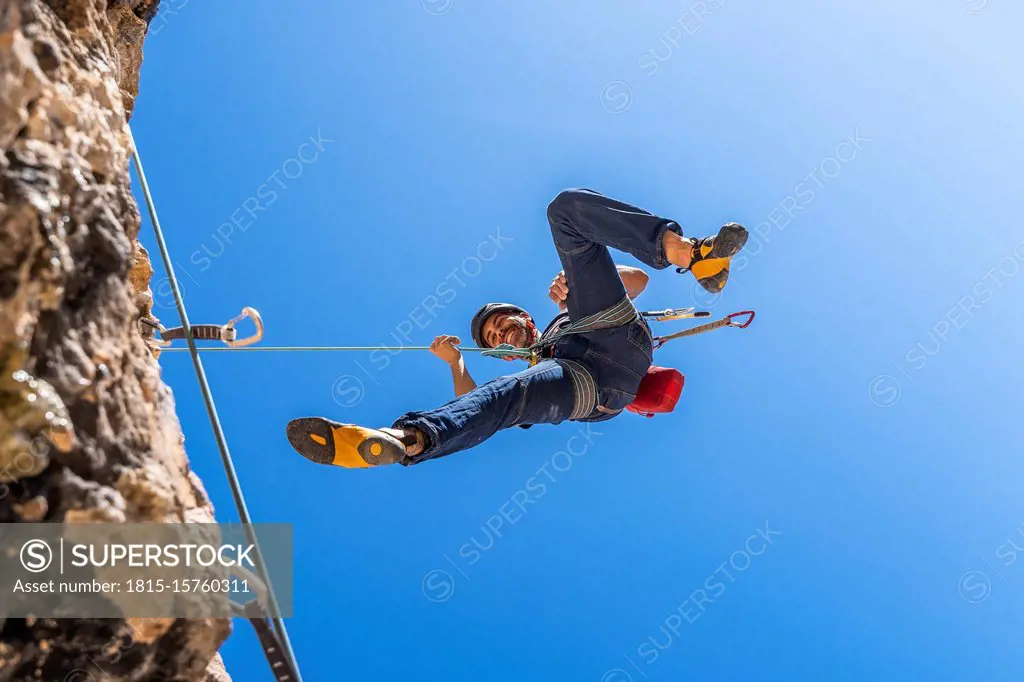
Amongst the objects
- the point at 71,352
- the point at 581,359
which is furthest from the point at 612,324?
the point at 71,352

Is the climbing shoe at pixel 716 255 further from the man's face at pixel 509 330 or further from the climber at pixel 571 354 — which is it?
the man's face at pixel 509 330

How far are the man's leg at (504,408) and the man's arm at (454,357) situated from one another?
19.1 inches

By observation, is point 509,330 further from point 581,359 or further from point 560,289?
point 581,359

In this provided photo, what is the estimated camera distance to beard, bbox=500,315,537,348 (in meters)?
4.67

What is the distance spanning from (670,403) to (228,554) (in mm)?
2571

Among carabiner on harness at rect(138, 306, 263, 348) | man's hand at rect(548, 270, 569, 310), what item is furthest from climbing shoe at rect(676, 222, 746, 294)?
carabiner on harness at rect(138, 306, 263, 348)

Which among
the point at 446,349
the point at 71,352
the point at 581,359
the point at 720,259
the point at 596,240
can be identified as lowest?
the point at 71,352

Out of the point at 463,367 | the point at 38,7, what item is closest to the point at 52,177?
the point at 38,7

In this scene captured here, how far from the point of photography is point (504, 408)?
341cm

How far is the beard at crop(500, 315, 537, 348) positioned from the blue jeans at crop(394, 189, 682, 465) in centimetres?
55

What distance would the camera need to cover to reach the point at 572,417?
396 centimetres

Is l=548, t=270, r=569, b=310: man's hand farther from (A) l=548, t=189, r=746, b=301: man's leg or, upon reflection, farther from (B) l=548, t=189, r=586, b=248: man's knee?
(B) l=548, t=189, r=586, b=248: man's knee

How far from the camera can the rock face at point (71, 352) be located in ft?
6.26

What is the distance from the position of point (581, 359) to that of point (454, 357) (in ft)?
2.20
